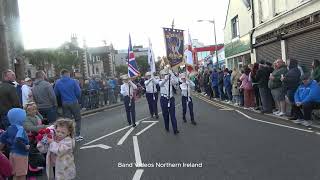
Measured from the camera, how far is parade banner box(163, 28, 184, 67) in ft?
50.0

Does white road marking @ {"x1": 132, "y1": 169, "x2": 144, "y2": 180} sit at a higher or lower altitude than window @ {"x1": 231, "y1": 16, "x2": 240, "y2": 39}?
lower

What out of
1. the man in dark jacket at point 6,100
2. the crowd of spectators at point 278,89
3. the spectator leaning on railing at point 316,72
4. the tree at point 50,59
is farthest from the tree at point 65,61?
the man in dark jacket at point 6,100

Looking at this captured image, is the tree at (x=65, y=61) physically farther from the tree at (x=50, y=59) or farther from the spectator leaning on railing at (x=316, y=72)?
the spectator leaning on railing at (x=316, y=72)

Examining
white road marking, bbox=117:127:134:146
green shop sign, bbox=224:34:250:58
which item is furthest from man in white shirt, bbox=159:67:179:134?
green shop sign, bbox=224:34:250:58

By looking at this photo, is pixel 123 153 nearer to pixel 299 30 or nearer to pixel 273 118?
pixel 273 118

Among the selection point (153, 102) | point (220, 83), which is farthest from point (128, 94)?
point (220, 83)

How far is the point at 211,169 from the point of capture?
8148 millimetres

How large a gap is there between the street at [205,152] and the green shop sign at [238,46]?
17082mm

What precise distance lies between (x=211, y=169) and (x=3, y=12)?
2869cm

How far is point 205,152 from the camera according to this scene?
976cm

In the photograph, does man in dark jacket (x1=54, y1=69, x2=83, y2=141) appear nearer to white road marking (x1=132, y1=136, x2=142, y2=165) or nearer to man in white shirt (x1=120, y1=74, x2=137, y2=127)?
white road marking (x1=132, y1=136, x2=142, y2=165)

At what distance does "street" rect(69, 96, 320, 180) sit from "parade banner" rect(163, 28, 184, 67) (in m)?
2.23

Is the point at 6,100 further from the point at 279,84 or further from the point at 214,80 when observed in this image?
the point at 214,80

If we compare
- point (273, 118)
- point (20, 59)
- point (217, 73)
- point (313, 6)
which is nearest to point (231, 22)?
point (217, 73)
